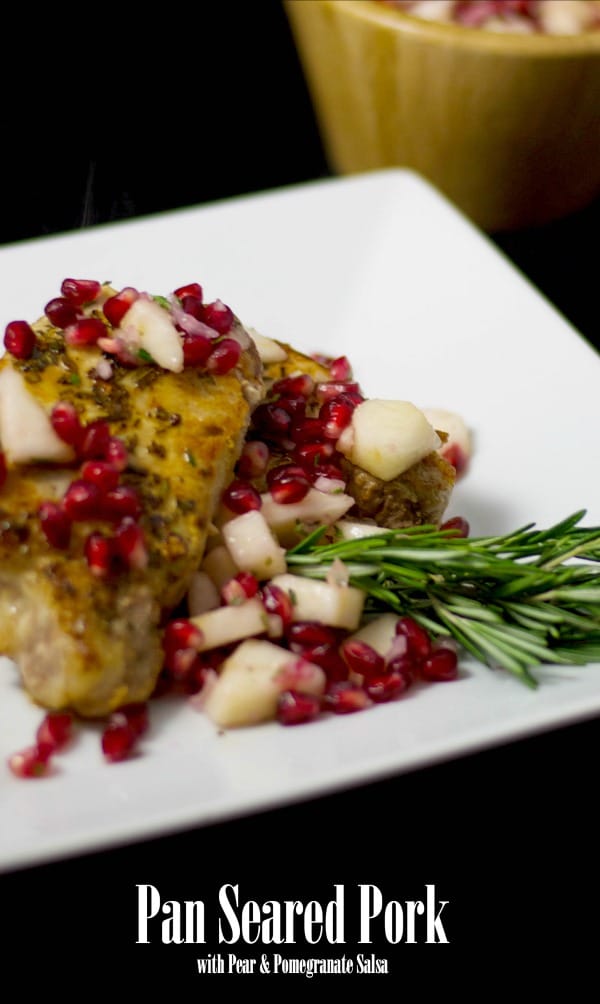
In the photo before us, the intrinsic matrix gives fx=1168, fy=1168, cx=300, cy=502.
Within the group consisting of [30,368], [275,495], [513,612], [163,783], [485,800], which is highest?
[30,368]

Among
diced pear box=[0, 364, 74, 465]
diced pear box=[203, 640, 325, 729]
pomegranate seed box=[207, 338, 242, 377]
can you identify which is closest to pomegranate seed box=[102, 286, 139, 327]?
pomegranate seed box=[207, 338, 242, 377]

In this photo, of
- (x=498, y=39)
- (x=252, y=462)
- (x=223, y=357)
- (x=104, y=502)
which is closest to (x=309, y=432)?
(x=252, y=462)

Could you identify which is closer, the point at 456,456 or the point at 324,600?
the point at 324,600

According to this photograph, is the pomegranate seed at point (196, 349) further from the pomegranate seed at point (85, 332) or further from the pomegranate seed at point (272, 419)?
the pomegranate seed at point (272, 419)

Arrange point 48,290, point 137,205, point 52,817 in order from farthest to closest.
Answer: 1. point 137,205
2. point 48,290
3. point 52,817

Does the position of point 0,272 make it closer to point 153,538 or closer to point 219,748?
point 153,538

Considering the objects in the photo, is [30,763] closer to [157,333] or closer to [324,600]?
[324,600]

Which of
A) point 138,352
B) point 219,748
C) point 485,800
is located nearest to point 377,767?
point 219,748

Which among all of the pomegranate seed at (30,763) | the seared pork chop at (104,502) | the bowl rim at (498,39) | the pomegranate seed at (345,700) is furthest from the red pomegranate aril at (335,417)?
the bowl rim at (498,39)
